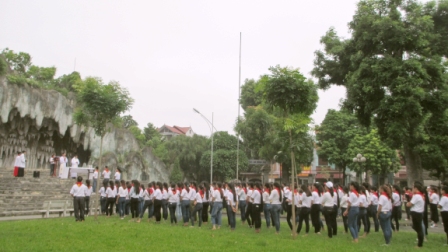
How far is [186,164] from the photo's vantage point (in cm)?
4988

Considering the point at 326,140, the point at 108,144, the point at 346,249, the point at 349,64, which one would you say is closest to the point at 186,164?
the point at 108,144

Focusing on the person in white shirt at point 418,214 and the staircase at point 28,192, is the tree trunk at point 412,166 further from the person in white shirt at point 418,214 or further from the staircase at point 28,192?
the staircase at point 28,192

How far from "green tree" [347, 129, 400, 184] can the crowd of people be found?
2091cm

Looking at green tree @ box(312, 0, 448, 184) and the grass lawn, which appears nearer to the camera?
the grass lawn

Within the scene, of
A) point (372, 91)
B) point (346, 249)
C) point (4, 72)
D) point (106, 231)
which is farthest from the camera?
point (4, 72)

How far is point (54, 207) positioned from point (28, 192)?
5.95 m

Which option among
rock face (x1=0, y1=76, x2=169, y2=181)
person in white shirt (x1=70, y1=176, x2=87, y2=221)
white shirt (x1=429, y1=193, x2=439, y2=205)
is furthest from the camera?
rock face (x1=0, y1=76, x2=169, y2=181)

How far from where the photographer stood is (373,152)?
36.1 metres

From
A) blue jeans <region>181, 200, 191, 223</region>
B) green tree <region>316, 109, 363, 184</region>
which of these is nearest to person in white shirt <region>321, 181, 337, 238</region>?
blue jeans <region>181, 200, 191, 223</region>

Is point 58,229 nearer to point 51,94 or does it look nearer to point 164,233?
point 164,233

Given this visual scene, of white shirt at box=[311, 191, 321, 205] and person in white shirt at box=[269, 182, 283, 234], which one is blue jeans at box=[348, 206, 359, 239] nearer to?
white shirt at box=[311, 191, 321, 205]

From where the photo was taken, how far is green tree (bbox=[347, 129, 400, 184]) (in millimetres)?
35875

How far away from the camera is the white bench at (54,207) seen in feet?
57.2

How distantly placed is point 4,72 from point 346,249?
30.1 m
